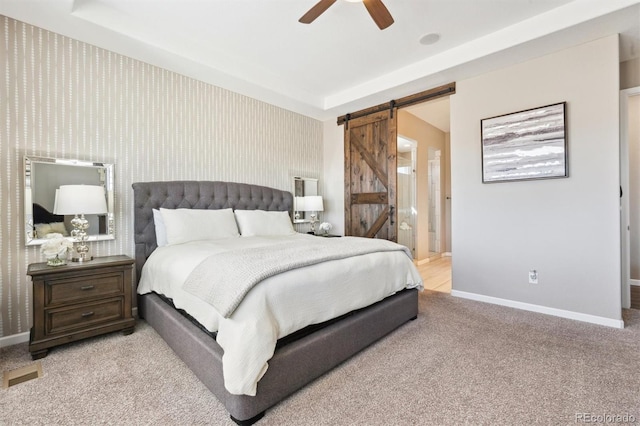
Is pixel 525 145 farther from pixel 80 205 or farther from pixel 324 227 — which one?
pixel 80 205

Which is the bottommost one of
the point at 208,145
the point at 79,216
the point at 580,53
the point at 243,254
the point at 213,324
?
the point at 213,324

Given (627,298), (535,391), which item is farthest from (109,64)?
(627,298)

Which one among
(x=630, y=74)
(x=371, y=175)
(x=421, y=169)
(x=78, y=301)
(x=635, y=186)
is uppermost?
(x=630, y=74)

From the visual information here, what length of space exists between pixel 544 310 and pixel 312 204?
3106mm

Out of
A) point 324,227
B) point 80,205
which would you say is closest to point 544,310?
point 324,227

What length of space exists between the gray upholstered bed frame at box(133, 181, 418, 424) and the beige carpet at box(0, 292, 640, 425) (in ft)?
0.29

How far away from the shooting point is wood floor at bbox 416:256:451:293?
399 centimetres

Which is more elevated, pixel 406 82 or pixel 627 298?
pixel 406 82

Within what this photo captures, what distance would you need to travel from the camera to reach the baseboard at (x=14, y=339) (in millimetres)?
2320

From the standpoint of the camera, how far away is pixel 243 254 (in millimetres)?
1926

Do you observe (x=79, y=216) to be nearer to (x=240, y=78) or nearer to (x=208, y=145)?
(x=208, y=145)

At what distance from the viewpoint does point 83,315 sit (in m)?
2.29

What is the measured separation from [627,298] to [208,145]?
196 inches

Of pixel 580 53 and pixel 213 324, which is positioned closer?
pixel 213 324
